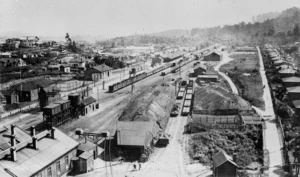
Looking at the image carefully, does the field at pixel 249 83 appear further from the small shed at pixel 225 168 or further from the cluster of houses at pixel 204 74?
the small shed at pixel 225 168

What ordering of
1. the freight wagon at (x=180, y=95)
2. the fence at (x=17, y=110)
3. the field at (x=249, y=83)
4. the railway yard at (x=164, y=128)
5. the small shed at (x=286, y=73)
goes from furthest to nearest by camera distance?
the small shed at (x=286, y=73) < the freight wagon at (x=180, y=95) < the field at (x=249, y=83) < the fence at (x=17, y=110) < the railway yard at (x=164, y=128)

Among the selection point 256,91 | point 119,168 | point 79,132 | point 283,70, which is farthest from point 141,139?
point 283,70

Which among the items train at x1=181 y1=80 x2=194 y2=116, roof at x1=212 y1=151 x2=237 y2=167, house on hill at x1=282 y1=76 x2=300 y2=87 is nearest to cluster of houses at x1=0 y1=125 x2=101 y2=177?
roof at x1=212 y1=151 x2=237 y2=167

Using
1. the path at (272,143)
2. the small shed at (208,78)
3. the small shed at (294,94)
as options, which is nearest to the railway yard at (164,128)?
the path at (272,143)

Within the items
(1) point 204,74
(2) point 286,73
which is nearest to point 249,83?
(2) point 286,73

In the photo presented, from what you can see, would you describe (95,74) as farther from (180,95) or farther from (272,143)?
(272,143)

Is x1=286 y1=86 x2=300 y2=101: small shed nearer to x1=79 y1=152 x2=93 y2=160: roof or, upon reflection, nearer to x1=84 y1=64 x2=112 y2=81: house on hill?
x1=79 y1=152 x2=93 y2=160: roof

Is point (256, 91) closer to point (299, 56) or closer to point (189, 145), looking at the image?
point (189, 145)

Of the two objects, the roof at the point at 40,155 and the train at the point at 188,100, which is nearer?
the roof at the point at 40,155
